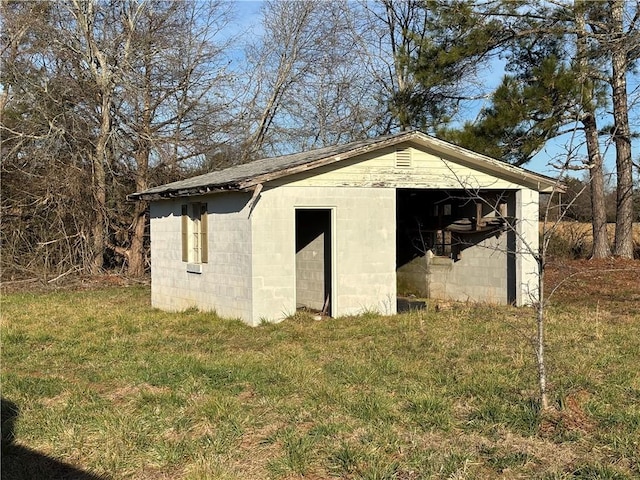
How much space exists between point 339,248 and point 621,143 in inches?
454

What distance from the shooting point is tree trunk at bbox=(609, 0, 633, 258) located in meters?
17.5

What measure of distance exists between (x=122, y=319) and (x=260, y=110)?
17.3 meters

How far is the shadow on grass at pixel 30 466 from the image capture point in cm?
504

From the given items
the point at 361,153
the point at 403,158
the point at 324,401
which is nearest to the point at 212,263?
the point at 361,153

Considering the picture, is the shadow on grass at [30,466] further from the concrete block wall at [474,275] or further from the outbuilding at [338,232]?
the concrete block wall at [474,275]

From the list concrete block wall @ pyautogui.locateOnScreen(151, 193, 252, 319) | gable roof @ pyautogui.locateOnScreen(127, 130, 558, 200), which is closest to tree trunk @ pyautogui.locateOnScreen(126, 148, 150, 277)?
concrete block wall @ pyautogui.locateOnScreen(151, 193, 252, 319)

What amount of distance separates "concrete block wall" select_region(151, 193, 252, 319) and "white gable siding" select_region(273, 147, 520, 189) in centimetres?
126

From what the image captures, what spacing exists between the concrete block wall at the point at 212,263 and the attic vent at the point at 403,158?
318 centimetres

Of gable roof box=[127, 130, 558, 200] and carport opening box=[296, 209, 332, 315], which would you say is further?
carport opening box=[296, 209, 332, 315]

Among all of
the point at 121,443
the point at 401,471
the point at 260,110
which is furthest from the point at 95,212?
the point at 401,471

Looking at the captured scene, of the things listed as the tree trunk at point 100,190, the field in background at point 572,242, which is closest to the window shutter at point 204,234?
the tree trunk at point 100,190

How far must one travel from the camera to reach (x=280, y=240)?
11.7m

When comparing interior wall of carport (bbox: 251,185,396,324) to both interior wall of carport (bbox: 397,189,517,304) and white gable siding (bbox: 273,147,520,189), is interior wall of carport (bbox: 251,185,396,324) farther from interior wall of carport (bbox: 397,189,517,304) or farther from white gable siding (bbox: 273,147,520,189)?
interior wall of carport (bbox: 397,189,517,304)

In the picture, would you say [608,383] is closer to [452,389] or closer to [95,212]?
[452,389]
